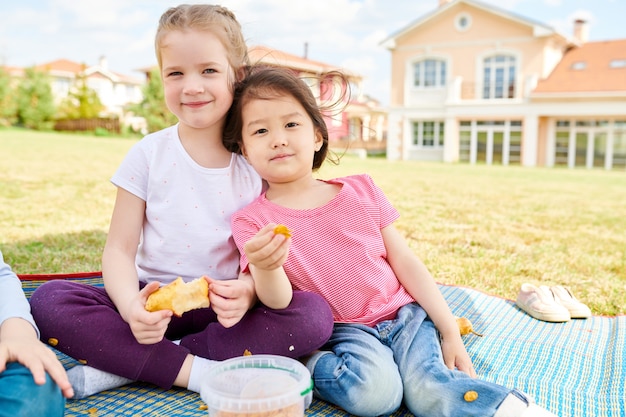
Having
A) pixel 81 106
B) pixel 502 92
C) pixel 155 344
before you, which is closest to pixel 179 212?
pixel 155 344

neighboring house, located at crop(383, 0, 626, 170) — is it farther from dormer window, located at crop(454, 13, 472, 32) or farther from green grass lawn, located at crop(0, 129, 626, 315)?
green grass lawn, located at crop(0, 129, 626, 315)

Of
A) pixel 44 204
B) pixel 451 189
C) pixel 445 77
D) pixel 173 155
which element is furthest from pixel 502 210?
pixel 445 77

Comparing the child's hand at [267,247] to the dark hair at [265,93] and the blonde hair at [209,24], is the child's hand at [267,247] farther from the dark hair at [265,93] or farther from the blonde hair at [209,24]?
the blonde hair at [209,24]

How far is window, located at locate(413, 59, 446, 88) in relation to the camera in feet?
74.0

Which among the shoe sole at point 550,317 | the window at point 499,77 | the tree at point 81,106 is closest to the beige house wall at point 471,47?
the window at point 499,77

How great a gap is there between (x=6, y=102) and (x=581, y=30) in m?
27.4

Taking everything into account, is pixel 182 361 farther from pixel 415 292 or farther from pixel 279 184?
pixel 415 292

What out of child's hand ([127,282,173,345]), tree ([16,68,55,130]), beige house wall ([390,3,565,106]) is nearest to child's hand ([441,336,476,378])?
child's hand ([127,282,173,345])

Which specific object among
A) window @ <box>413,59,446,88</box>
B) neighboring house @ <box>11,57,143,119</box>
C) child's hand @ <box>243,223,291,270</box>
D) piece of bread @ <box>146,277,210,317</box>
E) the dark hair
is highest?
neighboring house @ <box>11,57,143,119</box>

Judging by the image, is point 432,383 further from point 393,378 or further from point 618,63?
point 618,63

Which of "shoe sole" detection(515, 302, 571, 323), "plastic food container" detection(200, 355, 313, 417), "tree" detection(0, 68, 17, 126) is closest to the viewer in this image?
"plastic food container" detection(200, 355, 313, 417)

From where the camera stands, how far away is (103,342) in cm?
171

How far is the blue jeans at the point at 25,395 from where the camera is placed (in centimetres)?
130

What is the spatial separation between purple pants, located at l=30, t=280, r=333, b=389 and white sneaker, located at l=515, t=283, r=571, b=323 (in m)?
1.19
